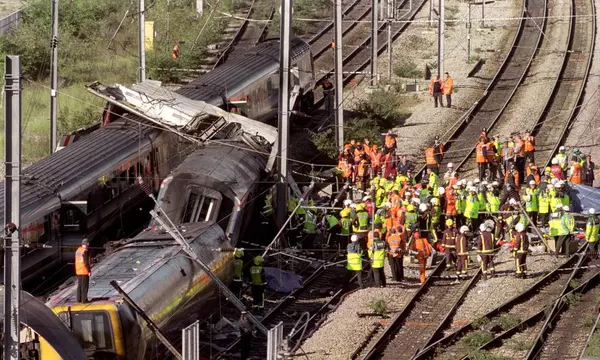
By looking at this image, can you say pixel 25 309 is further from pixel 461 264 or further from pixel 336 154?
pixel 336 154

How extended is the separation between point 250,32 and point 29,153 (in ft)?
58.5

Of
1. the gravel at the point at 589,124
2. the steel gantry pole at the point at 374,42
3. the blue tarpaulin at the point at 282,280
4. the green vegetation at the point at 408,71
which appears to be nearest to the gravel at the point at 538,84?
the gravel at the point at 589,124

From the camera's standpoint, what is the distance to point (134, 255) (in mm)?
24969

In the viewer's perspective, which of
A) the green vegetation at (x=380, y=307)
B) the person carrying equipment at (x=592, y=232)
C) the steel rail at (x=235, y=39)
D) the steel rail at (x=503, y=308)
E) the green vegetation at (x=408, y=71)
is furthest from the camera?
the steel rail at (x=235, y=39)

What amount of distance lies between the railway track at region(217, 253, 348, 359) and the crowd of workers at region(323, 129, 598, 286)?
0.71 meters

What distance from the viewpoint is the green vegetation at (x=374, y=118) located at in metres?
41.5

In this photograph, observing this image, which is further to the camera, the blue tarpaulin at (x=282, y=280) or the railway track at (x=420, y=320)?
the blue tarpaulin at (x=282, y=280)

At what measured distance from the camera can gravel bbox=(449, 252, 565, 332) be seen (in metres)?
27.6

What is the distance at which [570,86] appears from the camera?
161ft

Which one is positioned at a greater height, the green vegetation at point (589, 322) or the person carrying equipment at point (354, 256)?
the person carrying equipment at point (354, 256)

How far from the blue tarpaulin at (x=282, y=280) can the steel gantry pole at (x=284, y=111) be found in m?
1.88

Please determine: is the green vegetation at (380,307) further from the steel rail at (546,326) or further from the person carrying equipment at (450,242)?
the steel rail at (546,326)

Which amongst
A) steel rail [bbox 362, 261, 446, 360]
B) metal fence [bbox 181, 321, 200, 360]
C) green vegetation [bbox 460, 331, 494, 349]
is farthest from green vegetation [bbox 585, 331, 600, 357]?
metal fence [bbox 181, 321, 200, 360]

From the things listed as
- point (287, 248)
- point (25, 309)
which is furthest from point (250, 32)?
point (25, 309)
